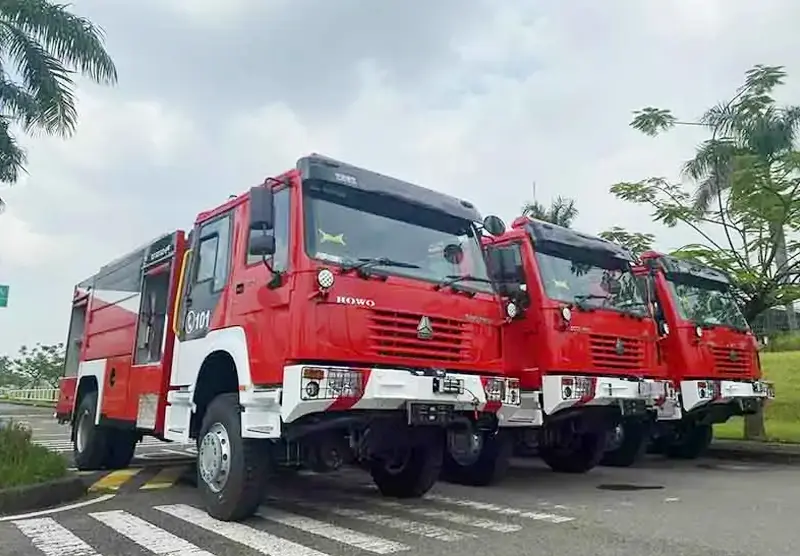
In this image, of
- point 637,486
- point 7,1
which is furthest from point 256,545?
point 7,1

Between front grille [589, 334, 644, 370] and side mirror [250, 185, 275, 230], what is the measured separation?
4.07 metres

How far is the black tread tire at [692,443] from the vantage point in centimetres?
1264

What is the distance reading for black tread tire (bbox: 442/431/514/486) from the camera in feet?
28.3

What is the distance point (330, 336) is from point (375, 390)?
1.79ft

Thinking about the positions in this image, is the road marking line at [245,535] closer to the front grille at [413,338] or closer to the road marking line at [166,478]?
the front grille at [413,338]

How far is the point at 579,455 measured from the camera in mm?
10031

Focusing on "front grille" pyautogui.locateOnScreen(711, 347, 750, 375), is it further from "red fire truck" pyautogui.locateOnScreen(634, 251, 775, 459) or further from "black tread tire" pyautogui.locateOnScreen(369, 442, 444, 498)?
"black tread tire" pyautogui.locateOnScreen(369, 442, 444, 498)

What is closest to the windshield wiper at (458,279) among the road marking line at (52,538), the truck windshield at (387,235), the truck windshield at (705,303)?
the truck windshield at (387,235)

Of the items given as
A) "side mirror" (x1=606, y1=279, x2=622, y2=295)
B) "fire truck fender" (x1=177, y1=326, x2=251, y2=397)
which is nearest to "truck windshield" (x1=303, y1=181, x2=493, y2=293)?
"fire truck fender" (x1=177, y1=326, x2=251, y2=397)

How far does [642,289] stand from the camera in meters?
9.75

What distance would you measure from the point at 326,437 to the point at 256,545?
108 cm

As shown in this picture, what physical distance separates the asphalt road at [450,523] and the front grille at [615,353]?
139 centimetres

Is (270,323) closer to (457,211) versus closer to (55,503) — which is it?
(457,211)

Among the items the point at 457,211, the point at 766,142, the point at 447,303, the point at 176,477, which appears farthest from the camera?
the point at 766,142
